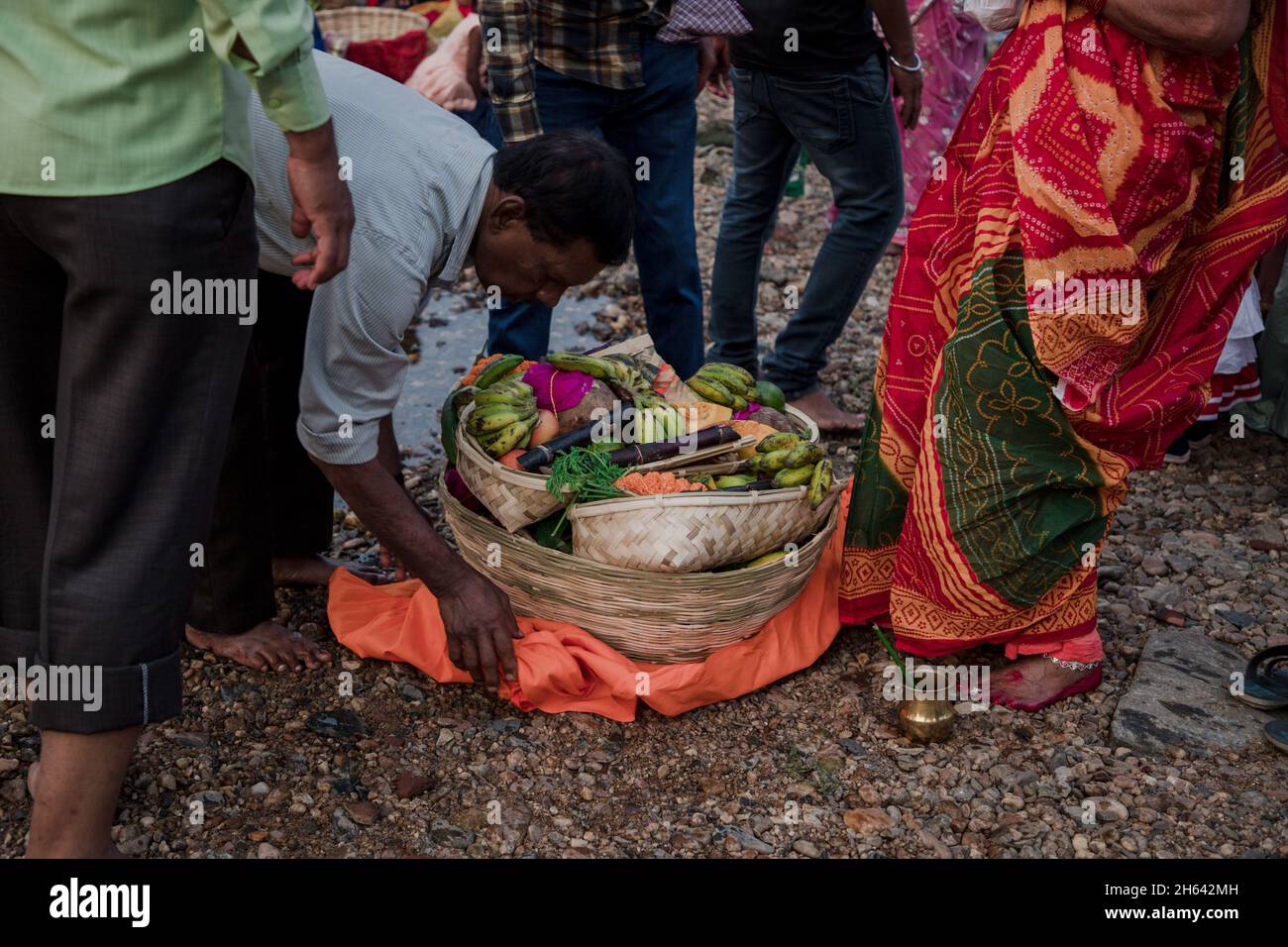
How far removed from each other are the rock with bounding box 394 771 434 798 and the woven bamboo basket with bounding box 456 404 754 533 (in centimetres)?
68

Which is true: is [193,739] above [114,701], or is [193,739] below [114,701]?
below

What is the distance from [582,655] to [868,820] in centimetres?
82

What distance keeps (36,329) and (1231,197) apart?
2.63 metres

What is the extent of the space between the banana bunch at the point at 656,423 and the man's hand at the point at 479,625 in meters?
0.65

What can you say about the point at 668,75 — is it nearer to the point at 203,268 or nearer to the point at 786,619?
the point at 786,619

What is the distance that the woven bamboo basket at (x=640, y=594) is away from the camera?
3.01 metres

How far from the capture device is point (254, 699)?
3.08 metres

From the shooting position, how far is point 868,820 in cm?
279

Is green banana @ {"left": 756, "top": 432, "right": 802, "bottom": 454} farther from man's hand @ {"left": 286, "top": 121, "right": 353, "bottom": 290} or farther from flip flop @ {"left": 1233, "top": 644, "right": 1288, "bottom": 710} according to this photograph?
man's hand @ {"left": 286, "top": 121, "right": 353, "bottom": 290}

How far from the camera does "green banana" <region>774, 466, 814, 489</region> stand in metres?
3.17

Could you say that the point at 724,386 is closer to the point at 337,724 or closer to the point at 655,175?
the point at 655,175

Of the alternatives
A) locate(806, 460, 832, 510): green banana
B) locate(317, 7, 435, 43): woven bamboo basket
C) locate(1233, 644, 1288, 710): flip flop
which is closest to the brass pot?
locate(806, 460, 832, 510): green banana

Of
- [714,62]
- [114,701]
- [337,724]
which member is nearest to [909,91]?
[714,62]

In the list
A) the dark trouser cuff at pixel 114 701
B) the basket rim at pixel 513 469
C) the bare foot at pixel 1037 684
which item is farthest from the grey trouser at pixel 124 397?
the bare foot at pixel 1037 684
